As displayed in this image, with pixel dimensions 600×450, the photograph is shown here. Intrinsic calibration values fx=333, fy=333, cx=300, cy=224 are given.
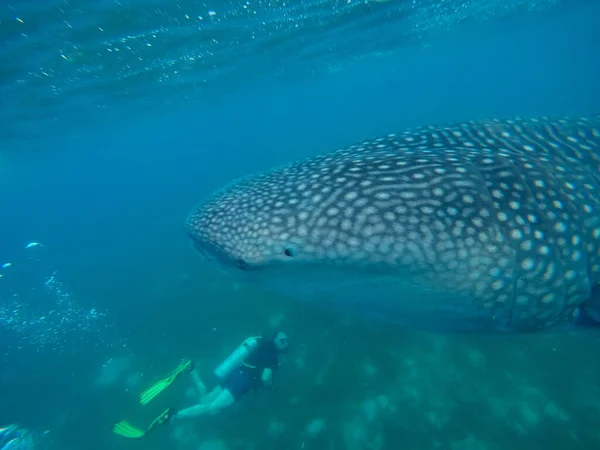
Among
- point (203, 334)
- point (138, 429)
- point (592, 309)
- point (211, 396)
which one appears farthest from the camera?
point (203, 334)

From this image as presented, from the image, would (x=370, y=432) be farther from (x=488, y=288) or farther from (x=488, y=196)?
(x=488, y=196)

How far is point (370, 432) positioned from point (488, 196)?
15.3 ft

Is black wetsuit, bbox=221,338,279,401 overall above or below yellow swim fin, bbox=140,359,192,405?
above

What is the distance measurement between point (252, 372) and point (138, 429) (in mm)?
3053

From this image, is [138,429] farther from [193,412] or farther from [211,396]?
[211,396]

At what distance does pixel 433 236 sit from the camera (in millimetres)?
2883

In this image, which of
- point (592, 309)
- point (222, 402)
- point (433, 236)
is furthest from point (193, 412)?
point (592, 309)

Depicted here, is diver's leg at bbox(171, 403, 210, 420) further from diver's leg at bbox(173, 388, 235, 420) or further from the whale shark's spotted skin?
the whale shark's spotted skin

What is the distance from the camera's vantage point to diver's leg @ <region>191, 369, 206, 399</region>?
7.79 metres

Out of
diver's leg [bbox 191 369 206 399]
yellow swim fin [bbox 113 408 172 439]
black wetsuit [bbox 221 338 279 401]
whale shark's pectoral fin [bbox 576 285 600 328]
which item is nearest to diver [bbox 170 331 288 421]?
black wetsuit [bbox 221 338 279 401]

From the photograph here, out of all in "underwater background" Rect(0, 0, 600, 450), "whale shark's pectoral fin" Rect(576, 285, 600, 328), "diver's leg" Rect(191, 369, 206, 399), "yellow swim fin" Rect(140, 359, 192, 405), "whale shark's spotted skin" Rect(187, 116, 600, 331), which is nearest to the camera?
"whale shark's spotted skin" Rect(187, 116, 600, 331)

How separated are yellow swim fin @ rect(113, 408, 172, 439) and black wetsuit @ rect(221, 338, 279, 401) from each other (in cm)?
149

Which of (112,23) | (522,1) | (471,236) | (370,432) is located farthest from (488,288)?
(522,1)

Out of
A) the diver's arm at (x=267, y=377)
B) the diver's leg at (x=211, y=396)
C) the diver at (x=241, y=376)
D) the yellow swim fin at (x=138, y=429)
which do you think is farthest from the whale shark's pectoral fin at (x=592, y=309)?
the yellow swim fin at (x=138, y=429)
